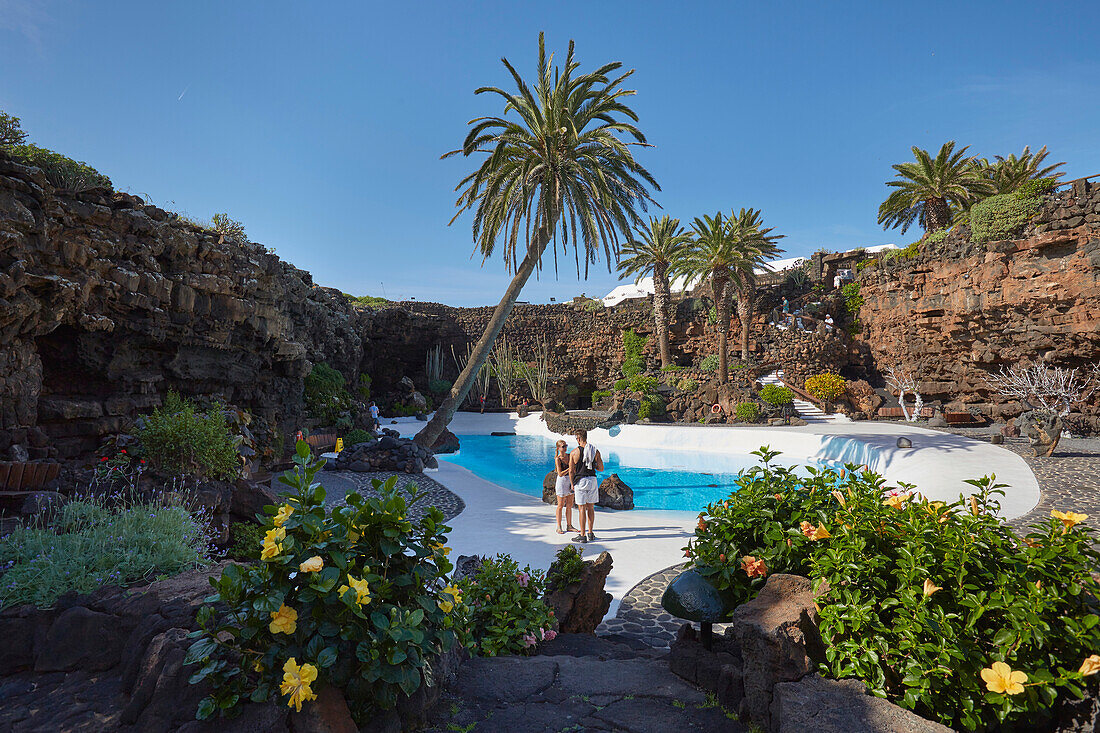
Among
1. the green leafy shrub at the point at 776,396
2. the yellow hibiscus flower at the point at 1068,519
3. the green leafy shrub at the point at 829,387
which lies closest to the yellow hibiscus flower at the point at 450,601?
the yellow hibiscus flower at the point at 1068,519

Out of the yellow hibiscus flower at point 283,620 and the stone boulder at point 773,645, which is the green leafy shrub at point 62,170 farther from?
the stone boulder at point 773,645

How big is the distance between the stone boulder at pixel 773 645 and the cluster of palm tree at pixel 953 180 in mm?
23731

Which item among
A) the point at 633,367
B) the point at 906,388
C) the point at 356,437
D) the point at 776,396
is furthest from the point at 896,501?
the point at 633,367

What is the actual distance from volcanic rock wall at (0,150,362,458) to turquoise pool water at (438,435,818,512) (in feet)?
23.8

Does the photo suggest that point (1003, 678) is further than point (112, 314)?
No

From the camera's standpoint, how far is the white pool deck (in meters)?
7.38

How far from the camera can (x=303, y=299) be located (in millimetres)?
13672

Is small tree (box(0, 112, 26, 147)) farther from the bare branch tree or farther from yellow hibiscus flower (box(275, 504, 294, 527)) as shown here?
the bare branch tree

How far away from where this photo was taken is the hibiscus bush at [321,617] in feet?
6.66

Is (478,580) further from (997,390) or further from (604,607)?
(997,390)

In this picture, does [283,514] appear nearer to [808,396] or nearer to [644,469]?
[644,469]

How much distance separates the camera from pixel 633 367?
102 feet

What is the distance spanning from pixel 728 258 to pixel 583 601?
23188 mm

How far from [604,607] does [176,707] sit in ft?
11.6
